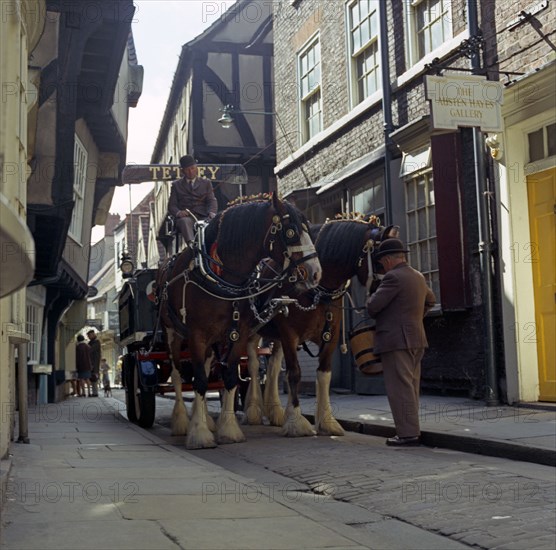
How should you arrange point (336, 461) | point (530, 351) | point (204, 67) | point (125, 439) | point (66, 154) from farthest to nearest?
point (204, 67) < point (66, 154) < point (530, 351) < point (125, 439) < point (336, 461)

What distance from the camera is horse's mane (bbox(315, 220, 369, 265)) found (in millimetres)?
8734

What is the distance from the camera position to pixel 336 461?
7102 mm

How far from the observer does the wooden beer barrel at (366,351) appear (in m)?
8.18

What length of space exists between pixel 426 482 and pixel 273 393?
14.6 ft

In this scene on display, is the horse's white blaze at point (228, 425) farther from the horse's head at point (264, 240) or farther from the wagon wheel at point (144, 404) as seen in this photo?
the wagon wheel at point (144, 404)

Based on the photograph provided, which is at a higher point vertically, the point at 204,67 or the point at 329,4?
the point at 204,67

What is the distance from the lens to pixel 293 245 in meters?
7.92

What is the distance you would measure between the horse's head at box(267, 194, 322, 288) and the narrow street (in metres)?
1.59

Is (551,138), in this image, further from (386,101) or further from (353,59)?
(353,59)

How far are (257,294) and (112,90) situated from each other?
9907 mm

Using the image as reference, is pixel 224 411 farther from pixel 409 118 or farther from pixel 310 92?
Answer: pixel 310 92

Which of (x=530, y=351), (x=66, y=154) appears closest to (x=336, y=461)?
(x=530, y=351)

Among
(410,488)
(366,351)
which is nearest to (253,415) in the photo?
(366,351)

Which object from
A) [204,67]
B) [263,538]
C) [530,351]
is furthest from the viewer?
[204,67]
